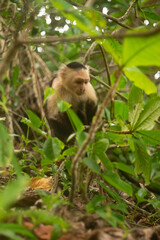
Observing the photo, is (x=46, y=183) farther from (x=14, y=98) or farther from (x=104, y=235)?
(x=14, y=98)

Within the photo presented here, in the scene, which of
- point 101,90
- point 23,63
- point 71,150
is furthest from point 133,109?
point 23,63

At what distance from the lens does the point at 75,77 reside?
3.51m

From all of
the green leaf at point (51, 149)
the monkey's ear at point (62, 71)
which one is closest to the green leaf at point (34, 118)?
the green leaf at point (51, 149)

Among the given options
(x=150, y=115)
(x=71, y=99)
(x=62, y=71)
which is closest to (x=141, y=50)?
(x=150, y=115)

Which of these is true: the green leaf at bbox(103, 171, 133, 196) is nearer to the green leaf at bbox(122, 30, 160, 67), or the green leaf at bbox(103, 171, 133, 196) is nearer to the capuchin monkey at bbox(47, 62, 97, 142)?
the green leaf at bbox(122, 30, 160, 67)

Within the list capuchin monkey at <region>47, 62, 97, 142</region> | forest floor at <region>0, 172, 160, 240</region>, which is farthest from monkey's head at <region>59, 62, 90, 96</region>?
forest floor at <region>0, 172, 160, 240</region>

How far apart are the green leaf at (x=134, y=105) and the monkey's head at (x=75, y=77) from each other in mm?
1593

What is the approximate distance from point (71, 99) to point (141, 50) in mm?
2679

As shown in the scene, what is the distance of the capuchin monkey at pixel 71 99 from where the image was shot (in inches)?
139

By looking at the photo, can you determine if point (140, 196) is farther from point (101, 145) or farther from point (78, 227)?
point (78, 227)

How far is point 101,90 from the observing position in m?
4.66

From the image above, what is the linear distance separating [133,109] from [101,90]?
114 inches

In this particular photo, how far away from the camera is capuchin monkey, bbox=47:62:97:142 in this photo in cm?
352

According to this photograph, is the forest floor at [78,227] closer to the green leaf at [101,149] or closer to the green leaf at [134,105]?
the green leaf at [101,149]
